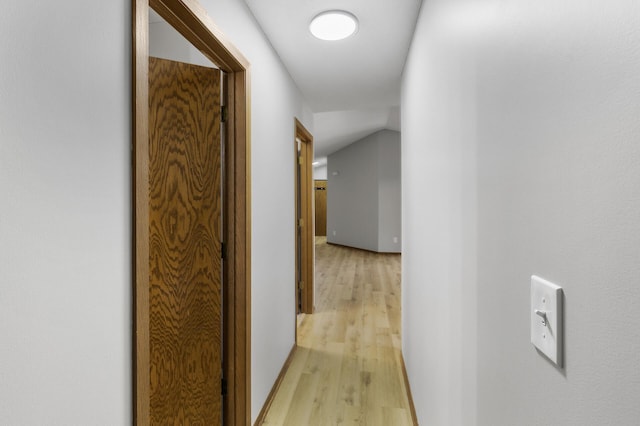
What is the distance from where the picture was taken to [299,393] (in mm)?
2316

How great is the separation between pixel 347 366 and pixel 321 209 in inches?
368

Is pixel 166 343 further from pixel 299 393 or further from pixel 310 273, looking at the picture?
pixel 310 273

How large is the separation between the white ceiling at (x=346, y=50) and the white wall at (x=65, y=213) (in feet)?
3.94

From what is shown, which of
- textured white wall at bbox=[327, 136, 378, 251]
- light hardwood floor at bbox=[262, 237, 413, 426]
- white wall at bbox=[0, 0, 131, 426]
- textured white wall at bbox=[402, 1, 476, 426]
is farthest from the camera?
textured white wall at bbox=[327, 136, 378, 251]

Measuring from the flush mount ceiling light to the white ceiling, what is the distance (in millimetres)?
35

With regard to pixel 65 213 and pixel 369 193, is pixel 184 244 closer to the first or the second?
pixel 65 213

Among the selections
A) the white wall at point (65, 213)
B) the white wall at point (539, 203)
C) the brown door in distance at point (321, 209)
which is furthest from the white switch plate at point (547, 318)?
the brown door in distance at point (321, 209)

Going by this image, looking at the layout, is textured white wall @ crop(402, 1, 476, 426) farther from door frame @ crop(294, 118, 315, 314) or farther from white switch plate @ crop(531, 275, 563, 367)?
door frame @ crop(294, 118, 315, 314)

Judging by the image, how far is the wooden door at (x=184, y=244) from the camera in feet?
5.06

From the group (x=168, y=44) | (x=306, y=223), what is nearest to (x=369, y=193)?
(x=306, y=223)

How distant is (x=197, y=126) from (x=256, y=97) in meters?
0.42

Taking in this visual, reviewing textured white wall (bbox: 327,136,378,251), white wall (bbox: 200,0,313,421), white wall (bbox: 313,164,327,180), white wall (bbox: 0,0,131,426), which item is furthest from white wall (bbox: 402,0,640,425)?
white wall (bbox: 313,164,327,180)

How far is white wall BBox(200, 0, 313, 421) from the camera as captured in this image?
1.84 metres

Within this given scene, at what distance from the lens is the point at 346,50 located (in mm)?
2322
